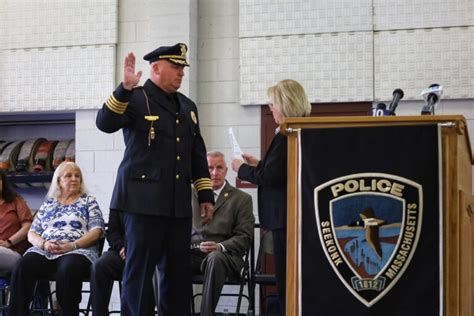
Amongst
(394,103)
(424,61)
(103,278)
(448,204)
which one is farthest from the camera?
(424,61)

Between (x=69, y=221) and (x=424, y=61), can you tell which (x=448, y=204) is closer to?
(x=69, y=221)

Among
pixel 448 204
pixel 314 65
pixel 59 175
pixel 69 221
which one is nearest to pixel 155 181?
pixel 448 204

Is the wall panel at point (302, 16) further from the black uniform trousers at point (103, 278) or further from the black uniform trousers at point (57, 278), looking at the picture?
the black uniform trousers at point (57, 278)

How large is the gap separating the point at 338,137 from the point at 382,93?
310 centimetres

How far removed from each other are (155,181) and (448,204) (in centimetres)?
144

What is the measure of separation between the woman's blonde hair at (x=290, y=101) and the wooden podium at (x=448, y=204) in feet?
1.83

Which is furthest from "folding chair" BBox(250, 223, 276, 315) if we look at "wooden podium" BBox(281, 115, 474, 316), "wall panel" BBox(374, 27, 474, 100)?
"wooden podium" BBox(281, 115, 474, 316)

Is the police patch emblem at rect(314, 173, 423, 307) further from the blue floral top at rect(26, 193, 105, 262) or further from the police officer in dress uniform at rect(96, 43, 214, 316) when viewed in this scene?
the blue floral top at rect(26, 193, 105, 262)

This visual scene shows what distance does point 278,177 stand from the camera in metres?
3.97

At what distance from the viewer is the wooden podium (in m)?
3.29

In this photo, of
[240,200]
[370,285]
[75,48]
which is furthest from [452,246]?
[75,48]

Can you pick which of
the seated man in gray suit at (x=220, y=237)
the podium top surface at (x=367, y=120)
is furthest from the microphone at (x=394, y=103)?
the seated man in gray suit at (x=220, y=237)

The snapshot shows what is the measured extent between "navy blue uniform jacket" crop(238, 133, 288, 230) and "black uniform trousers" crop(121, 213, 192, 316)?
17.3 inches

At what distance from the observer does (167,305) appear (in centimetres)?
423
